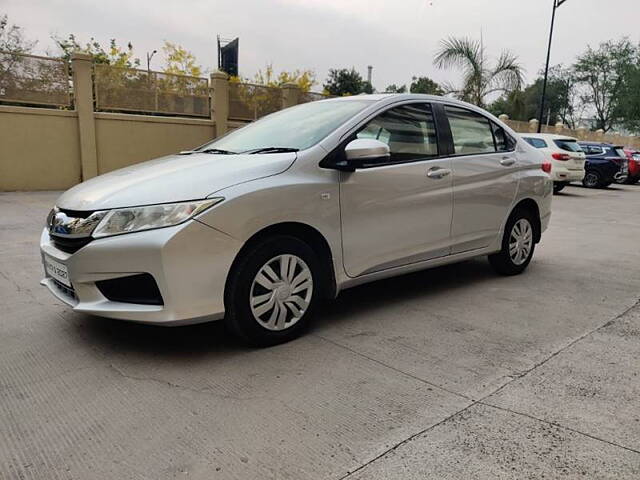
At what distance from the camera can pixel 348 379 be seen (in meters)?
3.05

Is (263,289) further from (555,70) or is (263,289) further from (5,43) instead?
(555,70)

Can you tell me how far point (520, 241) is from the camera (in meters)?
5.37

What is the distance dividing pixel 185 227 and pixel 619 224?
30.5 ft

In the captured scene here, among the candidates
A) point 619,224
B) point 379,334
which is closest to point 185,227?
point 379,334

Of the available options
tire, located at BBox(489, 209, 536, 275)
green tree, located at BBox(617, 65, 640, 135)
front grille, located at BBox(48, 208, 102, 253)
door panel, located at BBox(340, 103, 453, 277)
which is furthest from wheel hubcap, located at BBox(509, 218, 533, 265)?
green tree, located at BBox(617, 65, 640, 135)

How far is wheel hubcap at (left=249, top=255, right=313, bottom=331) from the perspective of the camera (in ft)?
11.0

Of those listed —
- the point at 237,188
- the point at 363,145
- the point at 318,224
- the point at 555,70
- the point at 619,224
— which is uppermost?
the point at 555,70

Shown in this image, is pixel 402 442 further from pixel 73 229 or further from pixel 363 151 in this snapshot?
pixel 73 229

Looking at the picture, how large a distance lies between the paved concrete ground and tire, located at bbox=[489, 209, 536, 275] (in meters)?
0.65

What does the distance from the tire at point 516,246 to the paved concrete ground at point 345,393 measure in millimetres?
646

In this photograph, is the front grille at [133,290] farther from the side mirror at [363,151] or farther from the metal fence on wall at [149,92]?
the metal fence on wall at [149,92]

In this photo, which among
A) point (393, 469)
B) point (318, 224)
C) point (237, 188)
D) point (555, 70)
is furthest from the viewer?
point (555, 70)

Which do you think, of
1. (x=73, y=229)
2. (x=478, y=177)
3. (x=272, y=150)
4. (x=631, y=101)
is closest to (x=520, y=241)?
(x=478, y=177)

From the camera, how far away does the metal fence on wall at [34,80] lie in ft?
38.7
